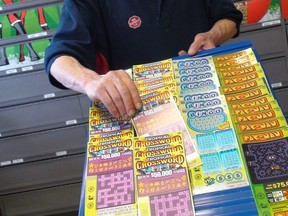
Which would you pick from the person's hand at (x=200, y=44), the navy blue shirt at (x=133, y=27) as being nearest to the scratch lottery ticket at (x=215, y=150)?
the person's hand at (x=200, y=44)

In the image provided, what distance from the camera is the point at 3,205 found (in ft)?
9.14

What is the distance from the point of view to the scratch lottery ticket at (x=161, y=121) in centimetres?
74

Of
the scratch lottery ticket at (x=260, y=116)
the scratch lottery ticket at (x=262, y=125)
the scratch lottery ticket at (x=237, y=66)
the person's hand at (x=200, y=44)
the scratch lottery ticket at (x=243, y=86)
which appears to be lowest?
the scratch lottery ticket at (x=262, y=125)

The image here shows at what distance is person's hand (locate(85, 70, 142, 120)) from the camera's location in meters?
0.76

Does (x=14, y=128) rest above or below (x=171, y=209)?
above

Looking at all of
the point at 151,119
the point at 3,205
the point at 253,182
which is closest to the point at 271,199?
the point at 253,182

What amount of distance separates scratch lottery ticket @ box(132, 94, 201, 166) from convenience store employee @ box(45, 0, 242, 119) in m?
0.23

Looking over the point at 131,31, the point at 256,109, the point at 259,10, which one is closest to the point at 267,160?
the point at 256,109

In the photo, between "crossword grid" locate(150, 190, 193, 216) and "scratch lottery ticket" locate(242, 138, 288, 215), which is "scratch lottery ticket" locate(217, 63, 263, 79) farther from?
"crossword grid" locate(150, 190, 193, 216)

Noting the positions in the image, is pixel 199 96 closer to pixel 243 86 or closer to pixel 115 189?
pixel 243 86

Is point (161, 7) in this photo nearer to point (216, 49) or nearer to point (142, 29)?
point (142, 29)

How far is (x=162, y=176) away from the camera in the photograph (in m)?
0.66

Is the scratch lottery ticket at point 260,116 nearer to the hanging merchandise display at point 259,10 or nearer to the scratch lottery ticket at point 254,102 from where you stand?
the scratch lottery ticket at point 254,102

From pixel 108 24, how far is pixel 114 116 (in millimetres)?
382
